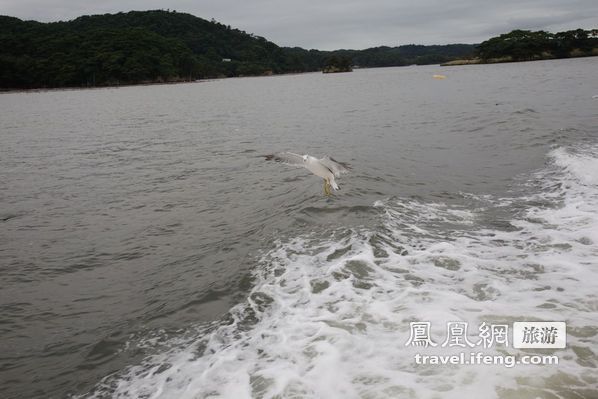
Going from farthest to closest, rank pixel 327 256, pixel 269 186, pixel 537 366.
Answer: pixel 269 186
pixel 327 256
pixel 537 366

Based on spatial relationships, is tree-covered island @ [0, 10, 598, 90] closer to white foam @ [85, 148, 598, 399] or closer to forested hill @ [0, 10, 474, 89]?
forested hill @ [0, 10, 474, 89]

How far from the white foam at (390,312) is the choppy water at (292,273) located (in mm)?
21

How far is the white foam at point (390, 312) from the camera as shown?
10.9 ft

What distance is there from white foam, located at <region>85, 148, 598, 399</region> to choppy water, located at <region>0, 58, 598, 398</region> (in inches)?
0.8

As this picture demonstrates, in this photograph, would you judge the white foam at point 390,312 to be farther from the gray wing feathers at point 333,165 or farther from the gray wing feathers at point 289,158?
Answer: the gray wing feathers at point 289,158

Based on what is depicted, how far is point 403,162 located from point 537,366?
8841 mm

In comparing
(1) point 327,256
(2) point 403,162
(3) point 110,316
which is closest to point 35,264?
(3) point 110,316

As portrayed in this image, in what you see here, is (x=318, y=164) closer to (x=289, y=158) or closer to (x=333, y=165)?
(x=333, y=165)

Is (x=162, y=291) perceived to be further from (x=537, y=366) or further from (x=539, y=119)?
(x=539, y=119)

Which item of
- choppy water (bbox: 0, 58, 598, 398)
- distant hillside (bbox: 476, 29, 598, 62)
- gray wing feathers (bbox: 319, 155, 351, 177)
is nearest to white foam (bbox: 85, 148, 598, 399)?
choppy water (bbox: 0, 58, 598, 398)

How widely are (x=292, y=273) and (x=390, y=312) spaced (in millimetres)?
1596

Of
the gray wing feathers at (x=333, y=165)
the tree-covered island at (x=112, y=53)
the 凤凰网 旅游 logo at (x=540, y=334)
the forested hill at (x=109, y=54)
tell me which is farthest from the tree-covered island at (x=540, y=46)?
the 凤凰网 旅游 logo at (x=540, y=334)

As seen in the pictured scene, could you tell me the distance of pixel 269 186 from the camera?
1034cm

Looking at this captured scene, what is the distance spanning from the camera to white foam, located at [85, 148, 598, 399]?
3326mm
